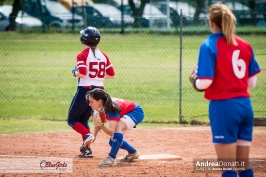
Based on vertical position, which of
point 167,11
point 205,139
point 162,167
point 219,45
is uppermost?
point 219,45

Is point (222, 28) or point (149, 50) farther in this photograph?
point (149, 50)

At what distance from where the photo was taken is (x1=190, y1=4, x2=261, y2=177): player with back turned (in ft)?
16.7

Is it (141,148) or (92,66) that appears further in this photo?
(141,148)

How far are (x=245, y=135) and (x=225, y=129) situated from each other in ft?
0.86

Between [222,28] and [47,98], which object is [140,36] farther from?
[222,28]

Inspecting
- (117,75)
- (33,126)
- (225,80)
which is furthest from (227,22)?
(117,75)

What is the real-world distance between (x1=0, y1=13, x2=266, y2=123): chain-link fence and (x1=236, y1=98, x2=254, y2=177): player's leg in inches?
272

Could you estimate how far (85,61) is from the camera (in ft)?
28.0

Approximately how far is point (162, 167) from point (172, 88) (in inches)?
371

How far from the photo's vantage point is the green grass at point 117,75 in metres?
14.0

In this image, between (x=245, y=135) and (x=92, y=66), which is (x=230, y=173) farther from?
(x=92, y=66)

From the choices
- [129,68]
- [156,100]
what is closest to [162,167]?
[156,100]

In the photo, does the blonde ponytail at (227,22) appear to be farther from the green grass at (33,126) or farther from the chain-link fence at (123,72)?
the chain-link fence at (123,72)

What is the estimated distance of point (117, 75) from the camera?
61.4 ft
